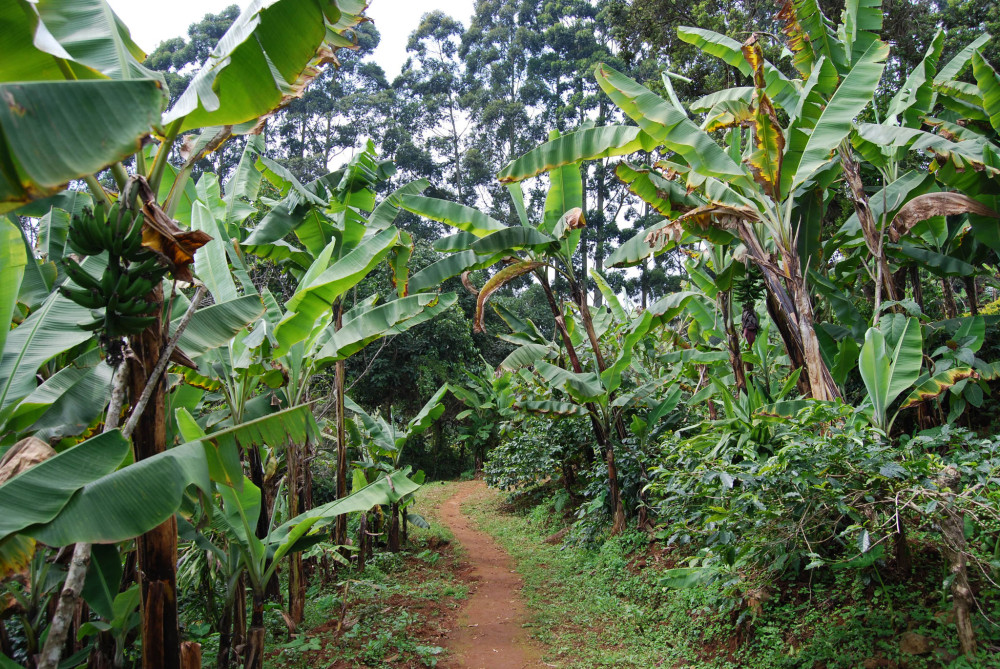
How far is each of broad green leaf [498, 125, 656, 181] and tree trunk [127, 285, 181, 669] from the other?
3.58 metres

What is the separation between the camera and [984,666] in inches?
120

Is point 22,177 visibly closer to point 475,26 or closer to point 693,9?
point 693,9

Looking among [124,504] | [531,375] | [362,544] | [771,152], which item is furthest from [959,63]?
[362,544]

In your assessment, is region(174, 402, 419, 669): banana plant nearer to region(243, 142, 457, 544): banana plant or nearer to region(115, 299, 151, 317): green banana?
region(115, 299, 151, 317): green banana

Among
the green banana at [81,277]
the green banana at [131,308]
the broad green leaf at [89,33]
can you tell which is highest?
the broad green leaf at [89,33]

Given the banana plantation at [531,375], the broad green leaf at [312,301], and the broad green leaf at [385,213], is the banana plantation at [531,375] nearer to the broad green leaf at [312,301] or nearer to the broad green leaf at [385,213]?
the broad green leaf at [312,301]

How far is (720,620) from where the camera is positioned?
4.57 metres

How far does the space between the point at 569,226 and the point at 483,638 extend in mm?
4407

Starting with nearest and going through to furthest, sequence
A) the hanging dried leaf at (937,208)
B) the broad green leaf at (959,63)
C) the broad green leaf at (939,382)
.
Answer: the broad green leaf at (939,382) < the hanging dried leaf at (937,208) < the broad green leaf at (959,63)

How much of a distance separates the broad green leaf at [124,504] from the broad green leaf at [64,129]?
1.07 metres

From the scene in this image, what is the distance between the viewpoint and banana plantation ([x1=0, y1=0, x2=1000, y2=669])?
8.34ft

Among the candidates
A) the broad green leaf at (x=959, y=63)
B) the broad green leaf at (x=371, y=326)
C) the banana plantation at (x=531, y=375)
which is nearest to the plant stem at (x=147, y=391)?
the banana plantation at (x=531, y=375)

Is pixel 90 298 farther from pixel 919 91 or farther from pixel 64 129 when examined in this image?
pixel 919 91

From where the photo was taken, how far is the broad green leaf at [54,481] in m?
2.07
